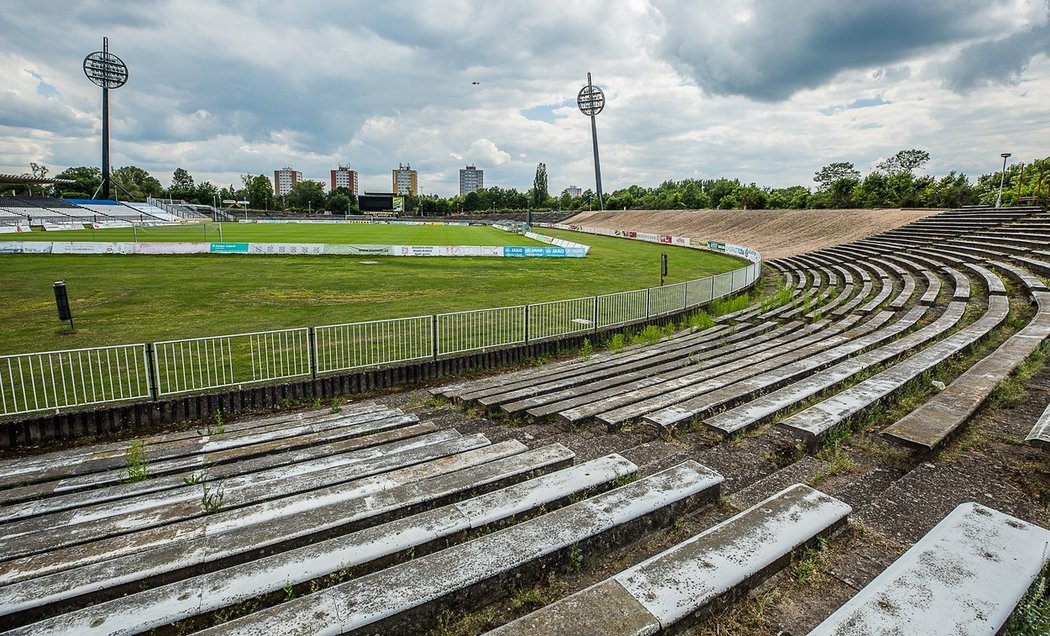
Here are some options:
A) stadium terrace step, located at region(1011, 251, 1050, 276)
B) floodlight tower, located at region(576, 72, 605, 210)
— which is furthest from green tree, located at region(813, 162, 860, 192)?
stadium terrace step, located at region(1011, 251, 1050, 276)

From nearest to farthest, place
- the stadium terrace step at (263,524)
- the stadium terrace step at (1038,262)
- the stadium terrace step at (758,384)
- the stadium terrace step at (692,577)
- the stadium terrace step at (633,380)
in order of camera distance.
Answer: the stadium terrace step at (692,577) < the stadium terrace step at (263,524) < the stadium terrace step at (758,384) < the stadium terrace step at (633,380) < the stadium terrace step at (1038,262)

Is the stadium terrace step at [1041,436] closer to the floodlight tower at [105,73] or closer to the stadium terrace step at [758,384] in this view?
the stadium terrace step at [758,384]

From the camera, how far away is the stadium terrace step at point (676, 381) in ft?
19.3

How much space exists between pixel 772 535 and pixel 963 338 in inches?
282

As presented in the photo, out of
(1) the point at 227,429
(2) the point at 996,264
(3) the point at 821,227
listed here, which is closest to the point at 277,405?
(1) the point at 227,429

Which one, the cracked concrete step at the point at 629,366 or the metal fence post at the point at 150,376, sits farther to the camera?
the metal fence post at the point at 150,376

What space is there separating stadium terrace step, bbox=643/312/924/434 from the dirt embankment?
34.6 metres

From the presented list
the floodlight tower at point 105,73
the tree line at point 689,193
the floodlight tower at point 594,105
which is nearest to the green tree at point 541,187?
the tree line at point 689,193

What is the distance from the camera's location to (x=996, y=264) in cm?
1597

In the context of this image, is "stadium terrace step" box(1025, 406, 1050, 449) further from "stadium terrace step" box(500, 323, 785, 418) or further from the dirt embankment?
the dirt embankment

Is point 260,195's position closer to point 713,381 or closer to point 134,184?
point 134,184

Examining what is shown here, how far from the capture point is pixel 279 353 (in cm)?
1062

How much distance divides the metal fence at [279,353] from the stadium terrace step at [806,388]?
233 inches

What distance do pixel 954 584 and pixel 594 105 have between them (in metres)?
118
